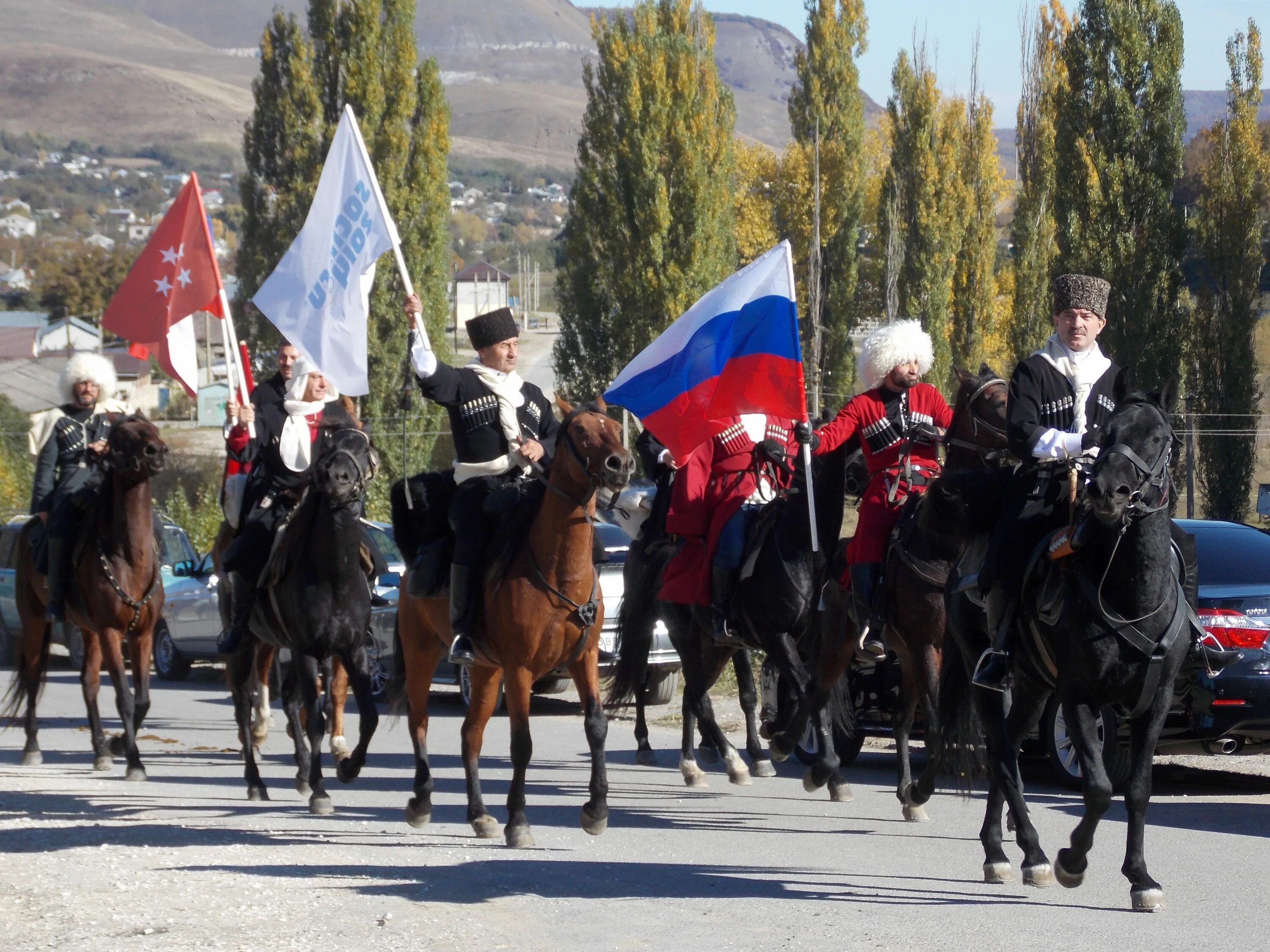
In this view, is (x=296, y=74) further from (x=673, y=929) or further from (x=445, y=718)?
(x=673, y=929)

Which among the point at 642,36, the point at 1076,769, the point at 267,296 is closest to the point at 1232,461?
the point at 642,36

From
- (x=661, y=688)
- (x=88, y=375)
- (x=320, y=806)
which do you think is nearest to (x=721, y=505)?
(x=320, y=806)

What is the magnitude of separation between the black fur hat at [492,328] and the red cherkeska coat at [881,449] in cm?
202

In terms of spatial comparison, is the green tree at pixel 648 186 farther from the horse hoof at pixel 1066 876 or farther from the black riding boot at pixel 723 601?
the horse hoof at pixel 1066 876

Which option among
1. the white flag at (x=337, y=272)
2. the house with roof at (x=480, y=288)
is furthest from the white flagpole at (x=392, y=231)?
the house with roof at (x=480, y=288)

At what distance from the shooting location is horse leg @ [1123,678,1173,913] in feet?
23.2

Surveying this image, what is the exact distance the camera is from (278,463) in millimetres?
11352

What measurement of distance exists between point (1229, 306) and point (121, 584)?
27.5 m

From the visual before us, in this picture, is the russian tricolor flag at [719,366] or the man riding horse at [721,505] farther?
the man riding horse at [721,505]

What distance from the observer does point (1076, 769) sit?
11.0 metres

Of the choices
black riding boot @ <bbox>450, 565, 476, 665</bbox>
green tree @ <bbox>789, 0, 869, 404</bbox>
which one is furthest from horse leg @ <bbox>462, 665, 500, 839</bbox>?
green tree @ <bbox>789, 0, 869, 404</bbox>

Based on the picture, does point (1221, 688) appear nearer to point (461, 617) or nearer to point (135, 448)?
point (461, 617)

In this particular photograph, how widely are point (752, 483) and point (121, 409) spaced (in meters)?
5.50

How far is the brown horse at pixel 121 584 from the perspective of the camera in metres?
12.2
